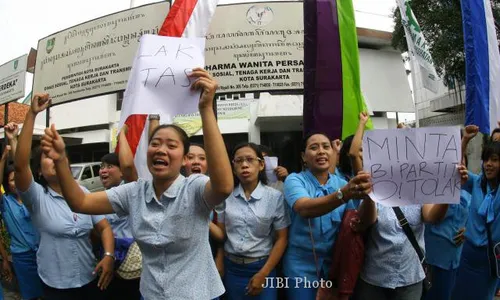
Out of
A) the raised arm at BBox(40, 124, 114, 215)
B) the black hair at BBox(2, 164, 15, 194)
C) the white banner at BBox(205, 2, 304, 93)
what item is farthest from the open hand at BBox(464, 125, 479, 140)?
the black hair at BBox(2, 164, 15, 194)

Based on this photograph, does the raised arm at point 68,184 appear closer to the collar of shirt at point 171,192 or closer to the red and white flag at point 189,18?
→ the collar of shirt at point 171,192

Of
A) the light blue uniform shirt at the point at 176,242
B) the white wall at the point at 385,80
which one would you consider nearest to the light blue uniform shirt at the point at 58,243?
the light blue uniform shirt at the point at 176,242

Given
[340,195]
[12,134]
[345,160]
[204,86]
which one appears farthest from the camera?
[345,160]

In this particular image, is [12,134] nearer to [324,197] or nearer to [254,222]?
[254,222]

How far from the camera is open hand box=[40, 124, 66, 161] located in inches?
65.8

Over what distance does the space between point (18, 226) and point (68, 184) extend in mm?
1957

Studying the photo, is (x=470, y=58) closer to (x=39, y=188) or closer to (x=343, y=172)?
(x=343, y=172)

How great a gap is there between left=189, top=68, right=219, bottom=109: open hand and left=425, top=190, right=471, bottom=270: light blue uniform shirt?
216cm

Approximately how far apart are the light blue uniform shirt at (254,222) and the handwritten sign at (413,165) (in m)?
0.84

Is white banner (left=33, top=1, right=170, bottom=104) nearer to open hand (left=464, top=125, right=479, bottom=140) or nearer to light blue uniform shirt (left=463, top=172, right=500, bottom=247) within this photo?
open hand (left=464, top=125, right=479, bottom=140)

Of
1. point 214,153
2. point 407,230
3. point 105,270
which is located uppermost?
point 214,153

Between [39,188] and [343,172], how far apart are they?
2047mm

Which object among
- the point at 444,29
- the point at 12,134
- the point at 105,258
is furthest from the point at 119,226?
the point at 444,29

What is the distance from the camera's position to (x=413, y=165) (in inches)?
73.3
